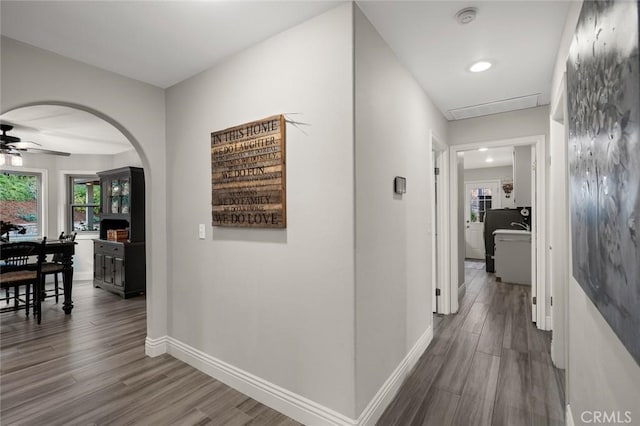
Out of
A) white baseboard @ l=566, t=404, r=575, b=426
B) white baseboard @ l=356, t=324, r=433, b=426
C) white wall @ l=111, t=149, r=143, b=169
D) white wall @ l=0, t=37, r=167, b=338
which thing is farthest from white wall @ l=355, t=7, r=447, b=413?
white wall @ l=111, t=149, r=143, b=169

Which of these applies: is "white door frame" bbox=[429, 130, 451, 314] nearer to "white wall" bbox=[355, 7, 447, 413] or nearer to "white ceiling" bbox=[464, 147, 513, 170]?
"white wall" bbox=[355, 7, 447, 413]

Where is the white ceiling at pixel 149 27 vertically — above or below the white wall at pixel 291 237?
above

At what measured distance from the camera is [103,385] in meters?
2.38

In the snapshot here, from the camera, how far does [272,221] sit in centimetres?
208

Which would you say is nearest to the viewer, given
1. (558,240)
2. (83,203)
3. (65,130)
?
(558,240)

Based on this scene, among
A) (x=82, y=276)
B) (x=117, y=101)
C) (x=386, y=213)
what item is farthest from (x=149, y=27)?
(x=82, y=276)

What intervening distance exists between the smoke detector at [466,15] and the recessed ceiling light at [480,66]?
64 centimetres

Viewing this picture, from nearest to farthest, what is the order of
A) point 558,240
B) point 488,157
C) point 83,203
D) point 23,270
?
1. point 558,240
2. point 23,270
3. point 83,203
4. point 488,157

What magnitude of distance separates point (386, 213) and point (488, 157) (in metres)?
6.14

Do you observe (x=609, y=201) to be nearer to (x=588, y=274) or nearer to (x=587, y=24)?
(x=588, y=274)

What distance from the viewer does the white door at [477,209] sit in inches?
330

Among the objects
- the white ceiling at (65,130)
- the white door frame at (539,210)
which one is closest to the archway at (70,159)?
the white ceiling at (65,130)

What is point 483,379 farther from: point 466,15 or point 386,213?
point 466,15

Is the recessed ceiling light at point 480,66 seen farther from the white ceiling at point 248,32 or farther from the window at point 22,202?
the window at point 22,202
